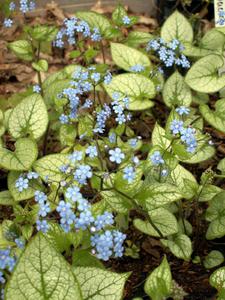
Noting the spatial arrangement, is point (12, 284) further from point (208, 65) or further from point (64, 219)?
point (208, 65)

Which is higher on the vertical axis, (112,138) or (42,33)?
(42,33)

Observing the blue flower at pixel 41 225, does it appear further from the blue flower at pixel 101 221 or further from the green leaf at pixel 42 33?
the green leaf at pixel 42 33

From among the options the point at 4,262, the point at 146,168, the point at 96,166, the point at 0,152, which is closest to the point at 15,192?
the point at 0,152

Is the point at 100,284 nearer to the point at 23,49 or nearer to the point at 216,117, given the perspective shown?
the point at 216,117

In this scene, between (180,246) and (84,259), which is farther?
(180,246)

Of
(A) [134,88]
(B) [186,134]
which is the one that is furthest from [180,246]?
(A) [134,88]

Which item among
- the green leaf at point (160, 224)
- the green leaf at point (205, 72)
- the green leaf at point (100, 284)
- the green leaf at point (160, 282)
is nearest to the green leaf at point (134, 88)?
the green leaf at point (205, 72)

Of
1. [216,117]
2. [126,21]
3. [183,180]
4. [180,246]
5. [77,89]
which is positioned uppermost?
[126,21]
